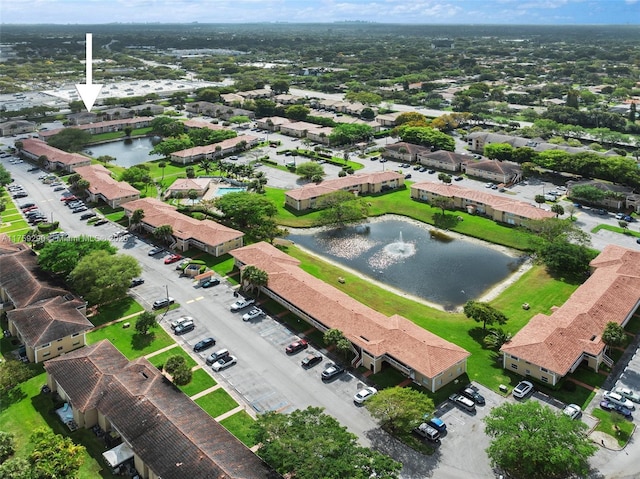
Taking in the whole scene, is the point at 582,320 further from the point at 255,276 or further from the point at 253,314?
the point at 255,276

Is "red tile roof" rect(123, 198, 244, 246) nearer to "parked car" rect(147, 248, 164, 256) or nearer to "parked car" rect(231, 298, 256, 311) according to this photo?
"parked car" rect(147, 248, 164, 256)

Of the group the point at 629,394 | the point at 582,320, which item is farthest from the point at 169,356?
the point at 629,394

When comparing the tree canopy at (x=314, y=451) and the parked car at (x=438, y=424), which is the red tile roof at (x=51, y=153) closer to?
the tree canopy at (x=314, y=451)

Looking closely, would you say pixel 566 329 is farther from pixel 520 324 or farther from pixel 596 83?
pixel 596 83

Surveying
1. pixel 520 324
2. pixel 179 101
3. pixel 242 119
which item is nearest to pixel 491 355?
pixel 520 324

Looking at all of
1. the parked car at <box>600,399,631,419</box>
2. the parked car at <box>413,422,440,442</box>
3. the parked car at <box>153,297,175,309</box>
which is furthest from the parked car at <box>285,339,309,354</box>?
the parked car at <box>600,399,631,419</box>

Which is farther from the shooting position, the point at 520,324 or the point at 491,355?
the point at 520,324

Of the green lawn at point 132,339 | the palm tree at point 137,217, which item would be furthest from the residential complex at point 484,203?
the green lawn at point 132,339
